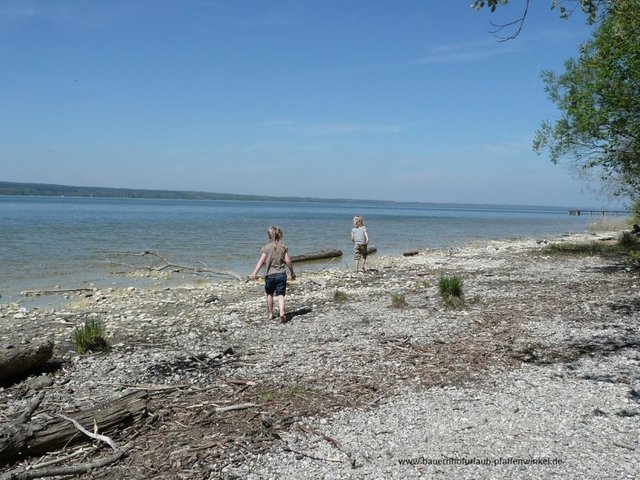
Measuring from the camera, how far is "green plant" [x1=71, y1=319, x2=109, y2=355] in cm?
953

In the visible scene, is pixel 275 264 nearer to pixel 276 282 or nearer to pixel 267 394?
pixel 276 282

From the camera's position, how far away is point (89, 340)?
378 inches

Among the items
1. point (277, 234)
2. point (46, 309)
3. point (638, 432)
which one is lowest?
point (46, 309)

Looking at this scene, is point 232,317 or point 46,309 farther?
point 46,309

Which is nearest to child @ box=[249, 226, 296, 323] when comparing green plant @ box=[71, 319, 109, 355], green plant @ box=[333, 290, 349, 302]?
green plant @ box=[333, 290, 349, 302]

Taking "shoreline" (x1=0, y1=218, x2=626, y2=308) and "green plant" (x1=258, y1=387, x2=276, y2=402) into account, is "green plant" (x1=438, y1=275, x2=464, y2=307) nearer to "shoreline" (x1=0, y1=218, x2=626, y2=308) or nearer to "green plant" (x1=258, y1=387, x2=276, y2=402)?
"green plant" (x1=258, y1=387, x2=276, y2=402)

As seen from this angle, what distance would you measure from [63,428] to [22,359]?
297 cm

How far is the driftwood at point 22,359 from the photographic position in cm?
791

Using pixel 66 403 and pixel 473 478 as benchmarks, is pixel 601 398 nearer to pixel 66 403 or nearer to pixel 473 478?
pixel 473 478

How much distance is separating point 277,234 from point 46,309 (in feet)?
27.3

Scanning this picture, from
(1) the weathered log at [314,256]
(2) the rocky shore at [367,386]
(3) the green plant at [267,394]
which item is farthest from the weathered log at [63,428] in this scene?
(1) the weathered log at [314,256]

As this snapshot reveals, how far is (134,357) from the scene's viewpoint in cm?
905

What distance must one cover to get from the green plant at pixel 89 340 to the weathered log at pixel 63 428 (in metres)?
3.66

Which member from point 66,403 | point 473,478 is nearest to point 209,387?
point 66,403
